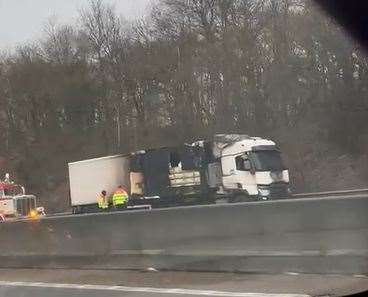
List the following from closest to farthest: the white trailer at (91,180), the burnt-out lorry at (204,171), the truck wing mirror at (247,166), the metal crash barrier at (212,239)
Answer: the metal crash barrier at (212,239) < the burnt-out lorry at (204,171) < the truck wing mirror at (247,166) < the white trailer at (91,180)

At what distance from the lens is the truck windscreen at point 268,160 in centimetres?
2669

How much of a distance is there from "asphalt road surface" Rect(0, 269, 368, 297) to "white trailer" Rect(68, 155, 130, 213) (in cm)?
1822

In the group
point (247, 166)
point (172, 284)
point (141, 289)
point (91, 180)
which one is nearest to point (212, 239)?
point (172, 284)

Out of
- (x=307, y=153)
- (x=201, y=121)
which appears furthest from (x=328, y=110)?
(x=201, y=121)

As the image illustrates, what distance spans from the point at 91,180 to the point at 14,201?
380 centimetres

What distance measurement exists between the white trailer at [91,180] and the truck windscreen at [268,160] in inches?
229

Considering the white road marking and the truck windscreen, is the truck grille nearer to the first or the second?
the truck windscreen

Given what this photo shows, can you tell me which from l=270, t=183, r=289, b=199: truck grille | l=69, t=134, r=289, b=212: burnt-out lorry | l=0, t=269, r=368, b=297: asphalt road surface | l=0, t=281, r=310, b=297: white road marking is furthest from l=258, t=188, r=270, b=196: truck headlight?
l=0, t=281, r=310, b=297: white road marking

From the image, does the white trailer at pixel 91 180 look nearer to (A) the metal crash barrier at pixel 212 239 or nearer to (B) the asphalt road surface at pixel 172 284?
(A) the metal crash barrier at pixel 212 239

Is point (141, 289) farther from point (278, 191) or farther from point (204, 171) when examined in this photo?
point (204, 171)

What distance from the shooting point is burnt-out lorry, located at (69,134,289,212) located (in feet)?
85.3

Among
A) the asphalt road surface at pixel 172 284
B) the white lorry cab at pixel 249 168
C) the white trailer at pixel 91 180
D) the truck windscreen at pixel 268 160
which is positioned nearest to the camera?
the asphalt road surface at pixel 172 284

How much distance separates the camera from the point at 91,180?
31859mm

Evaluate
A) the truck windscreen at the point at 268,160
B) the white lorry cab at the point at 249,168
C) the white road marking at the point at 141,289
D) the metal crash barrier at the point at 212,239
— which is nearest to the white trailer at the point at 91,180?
the white lorry cab at the point at 249,168
